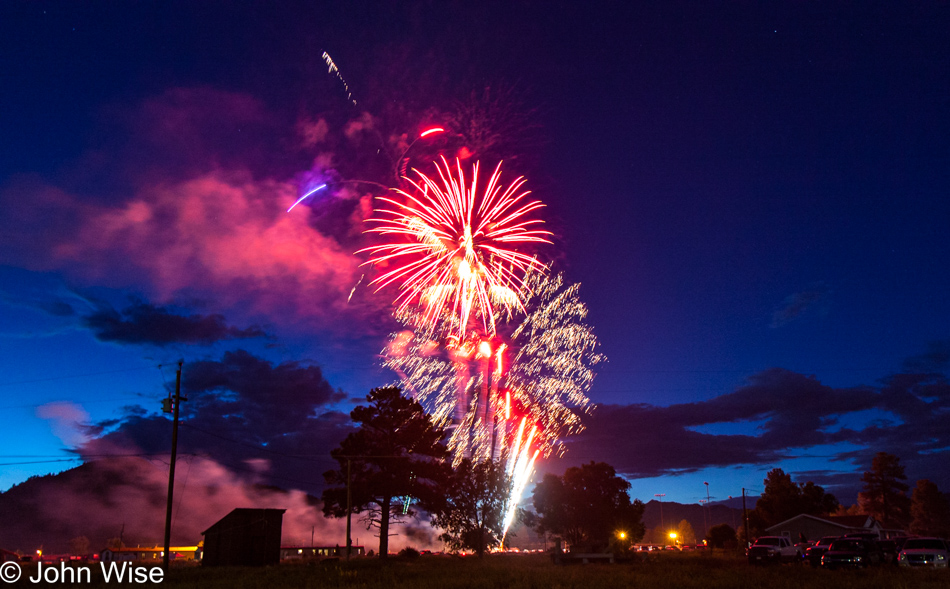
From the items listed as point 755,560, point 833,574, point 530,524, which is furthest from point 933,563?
point 530,524

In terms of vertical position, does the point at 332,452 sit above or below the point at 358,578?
above

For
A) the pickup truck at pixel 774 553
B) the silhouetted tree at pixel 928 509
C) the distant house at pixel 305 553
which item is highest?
the pickup truck at pixel 774 553

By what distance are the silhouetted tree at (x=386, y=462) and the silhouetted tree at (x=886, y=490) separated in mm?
87950

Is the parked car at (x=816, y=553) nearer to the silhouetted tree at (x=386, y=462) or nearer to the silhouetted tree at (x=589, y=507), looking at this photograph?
the silhouetted tree at (x=386, y=462)

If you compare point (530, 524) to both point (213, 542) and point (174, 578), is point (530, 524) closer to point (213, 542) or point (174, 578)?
point (213, 542)

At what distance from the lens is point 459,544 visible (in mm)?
66250

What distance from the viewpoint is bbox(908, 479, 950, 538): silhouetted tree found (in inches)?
4313

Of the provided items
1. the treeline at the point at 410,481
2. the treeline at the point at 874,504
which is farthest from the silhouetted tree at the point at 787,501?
the treeline at the point at 410,481

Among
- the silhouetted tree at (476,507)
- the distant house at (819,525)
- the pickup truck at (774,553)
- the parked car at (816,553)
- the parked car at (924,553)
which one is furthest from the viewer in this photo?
the distant house at (819,525)

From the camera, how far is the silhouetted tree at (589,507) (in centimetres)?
9138

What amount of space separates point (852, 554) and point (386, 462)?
36.5 m

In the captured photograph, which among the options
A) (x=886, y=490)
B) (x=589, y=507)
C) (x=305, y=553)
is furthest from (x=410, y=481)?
(x=886, y=490)

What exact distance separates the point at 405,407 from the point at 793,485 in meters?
74.5

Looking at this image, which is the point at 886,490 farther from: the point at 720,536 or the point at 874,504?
the point at 720,536
